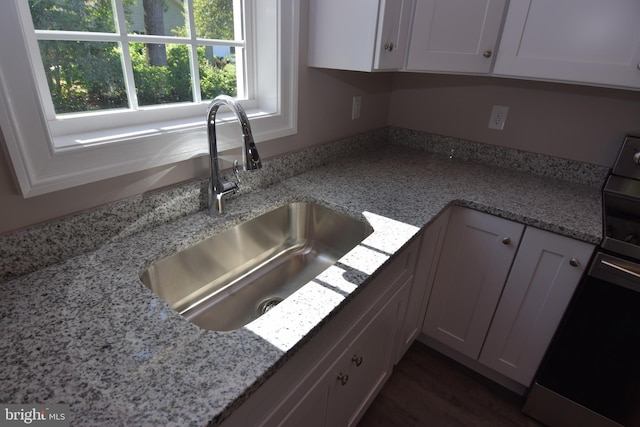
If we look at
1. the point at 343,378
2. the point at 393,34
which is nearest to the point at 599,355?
the point at 343,378

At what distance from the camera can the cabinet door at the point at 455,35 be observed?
4.42ft

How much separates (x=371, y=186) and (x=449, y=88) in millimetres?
838

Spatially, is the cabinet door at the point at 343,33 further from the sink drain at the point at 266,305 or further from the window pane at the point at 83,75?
the sink drain at the point at 266,305

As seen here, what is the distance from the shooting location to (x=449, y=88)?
1.84 m

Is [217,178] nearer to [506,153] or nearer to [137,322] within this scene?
A: [137,322]

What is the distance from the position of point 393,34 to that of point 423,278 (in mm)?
989

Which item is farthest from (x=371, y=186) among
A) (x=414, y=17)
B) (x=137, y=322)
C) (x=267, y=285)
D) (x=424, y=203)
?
(x=137, y=322)

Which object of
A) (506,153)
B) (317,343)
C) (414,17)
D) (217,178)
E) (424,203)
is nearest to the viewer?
(317,343)

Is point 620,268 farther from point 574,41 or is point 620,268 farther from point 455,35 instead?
point 455,35

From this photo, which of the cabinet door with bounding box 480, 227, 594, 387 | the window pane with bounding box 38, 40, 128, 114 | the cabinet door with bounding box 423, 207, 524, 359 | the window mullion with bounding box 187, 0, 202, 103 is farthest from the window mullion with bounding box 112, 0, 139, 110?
the cabinet door with bounding box 480, 227, 594, 387

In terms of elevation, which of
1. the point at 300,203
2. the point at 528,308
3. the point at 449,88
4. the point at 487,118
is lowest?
the point at 528,308

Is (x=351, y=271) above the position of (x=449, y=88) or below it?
below

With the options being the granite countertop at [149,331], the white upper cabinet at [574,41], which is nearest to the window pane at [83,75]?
the granite countertop at [149,331]

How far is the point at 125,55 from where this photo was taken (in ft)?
3.15
